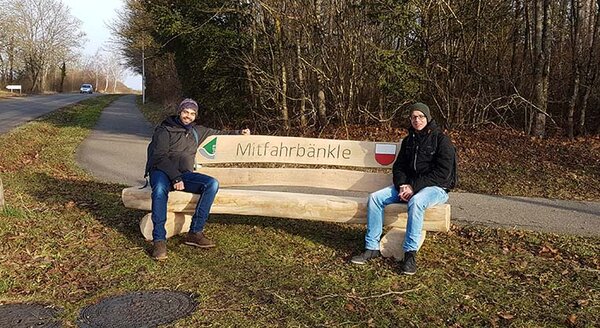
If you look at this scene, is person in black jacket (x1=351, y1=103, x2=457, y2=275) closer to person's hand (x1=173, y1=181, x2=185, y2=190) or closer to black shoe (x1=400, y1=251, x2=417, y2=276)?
black shoe (x1=400, y1=251, x2=417, y2=276)

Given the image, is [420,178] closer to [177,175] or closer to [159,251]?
[177,175]

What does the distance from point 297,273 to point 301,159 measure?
1797mm

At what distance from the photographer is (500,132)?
12.8 m

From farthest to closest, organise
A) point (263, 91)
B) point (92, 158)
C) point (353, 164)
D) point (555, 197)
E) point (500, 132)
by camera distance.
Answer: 1. point (263, 91)
2. point (500, 132)
3. point (92, 158)
4. point (555, 197)
5. point (353, 164)

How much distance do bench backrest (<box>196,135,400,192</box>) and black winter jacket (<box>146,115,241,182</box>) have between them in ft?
2.13

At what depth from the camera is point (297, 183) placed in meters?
5.94

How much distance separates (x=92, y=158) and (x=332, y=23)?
21.9ft

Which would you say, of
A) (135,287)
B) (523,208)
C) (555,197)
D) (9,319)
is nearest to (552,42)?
(555,197)

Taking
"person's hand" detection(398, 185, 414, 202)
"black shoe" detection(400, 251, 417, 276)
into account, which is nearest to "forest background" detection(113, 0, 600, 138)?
"person's hand" detection(398, 185, 414, 202)

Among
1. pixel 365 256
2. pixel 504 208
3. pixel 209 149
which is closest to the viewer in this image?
pixel 365 256

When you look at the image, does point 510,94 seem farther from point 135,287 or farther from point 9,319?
point 9,319

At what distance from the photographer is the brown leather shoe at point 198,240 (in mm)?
5051

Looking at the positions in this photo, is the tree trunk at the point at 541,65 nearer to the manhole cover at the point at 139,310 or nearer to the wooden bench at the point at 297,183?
the wooden bench at the point at 297,183

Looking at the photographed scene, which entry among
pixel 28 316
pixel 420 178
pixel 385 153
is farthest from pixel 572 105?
pixel 28 316
